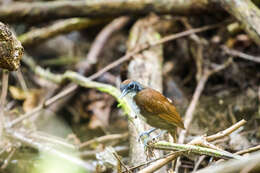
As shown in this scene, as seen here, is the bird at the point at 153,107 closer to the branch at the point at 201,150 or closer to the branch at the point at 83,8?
the branch at the point at 201,150

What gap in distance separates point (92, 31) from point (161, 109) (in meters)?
3.96

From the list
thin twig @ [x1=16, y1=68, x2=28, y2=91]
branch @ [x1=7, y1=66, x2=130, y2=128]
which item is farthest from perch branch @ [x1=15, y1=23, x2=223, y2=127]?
thin twig @ [x1=16, y1=68, x2=28, y2=91]

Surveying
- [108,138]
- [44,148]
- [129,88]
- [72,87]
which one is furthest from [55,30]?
[129,88]

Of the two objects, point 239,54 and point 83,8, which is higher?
point 83,8

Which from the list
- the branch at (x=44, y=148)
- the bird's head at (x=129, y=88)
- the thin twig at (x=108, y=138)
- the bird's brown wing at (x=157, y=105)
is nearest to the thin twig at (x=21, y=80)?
the branch at (x=44, y=148)

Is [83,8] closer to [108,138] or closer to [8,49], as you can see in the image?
[108,138]

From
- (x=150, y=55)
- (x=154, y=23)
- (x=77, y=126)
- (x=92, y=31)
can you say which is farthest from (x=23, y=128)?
(x=92, y=31)

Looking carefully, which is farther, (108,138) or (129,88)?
(108,138)

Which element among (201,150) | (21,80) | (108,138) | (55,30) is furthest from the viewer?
(55,30)

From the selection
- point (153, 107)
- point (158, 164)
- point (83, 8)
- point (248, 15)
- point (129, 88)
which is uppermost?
point (83, 8)

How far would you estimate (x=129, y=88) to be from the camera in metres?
2.79

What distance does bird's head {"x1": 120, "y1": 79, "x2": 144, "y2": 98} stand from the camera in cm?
277

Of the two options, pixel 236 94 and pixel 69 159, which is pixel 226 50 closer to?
pixel 236 94

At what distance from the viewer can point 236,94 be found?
14.8 feet
